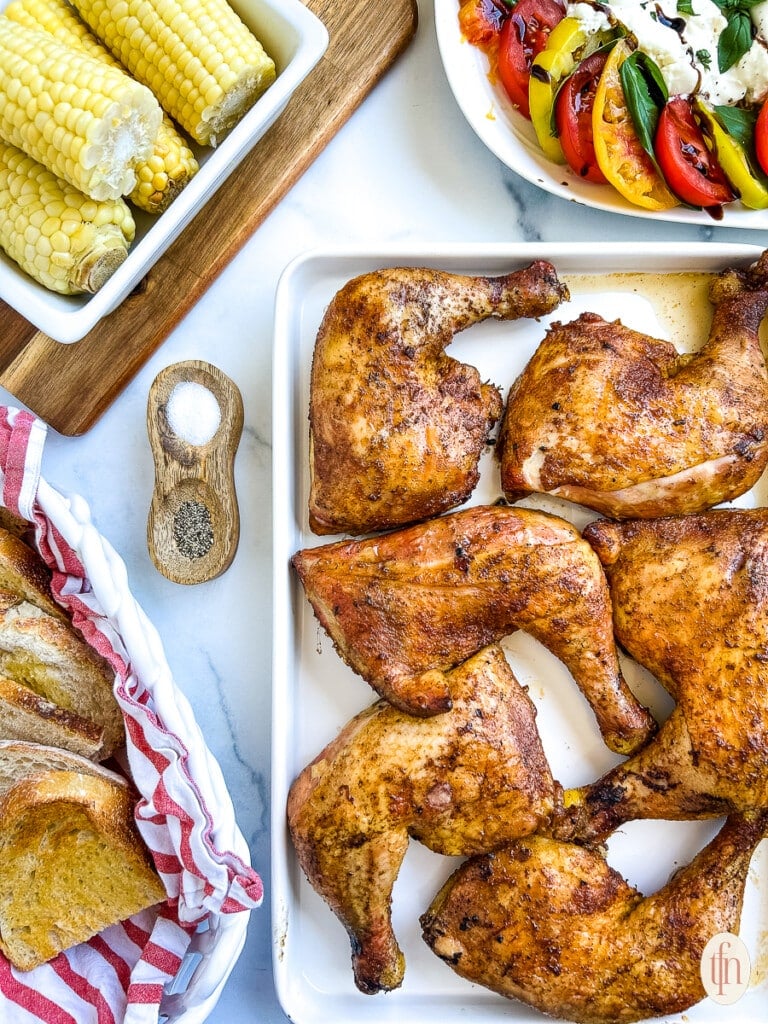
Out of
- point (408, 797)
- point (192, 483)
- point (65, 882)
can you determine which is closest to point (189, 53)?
point (192, 483)

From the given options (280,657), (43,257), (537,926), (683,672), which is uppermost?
(43,257)

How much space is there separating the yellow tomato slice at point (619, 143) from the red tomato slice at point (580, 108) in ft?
0.10

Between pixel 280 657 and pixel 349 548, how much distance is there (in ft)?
1.01

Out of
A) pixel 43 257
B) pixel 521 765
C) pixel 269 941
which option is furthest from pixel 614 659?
pixel 43 257

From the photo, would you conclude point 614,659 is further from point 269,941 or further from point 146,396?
point 146,396

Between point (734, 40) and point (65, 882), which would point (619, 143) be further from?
point (65, 882)

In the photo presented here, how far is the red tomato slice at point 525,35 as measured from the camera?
7.19ft

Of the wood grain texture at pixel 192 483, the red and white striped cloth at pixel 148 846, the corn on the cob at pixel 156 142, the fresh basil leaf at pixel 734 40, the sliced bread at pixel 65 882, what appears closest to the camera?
the red and white striped cloth at pixel 148 846

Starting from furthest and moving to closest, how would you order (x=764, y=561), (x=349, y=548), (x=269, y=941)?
(x=269, y=941) → (x=349, y=548) → (x=764, y=561)

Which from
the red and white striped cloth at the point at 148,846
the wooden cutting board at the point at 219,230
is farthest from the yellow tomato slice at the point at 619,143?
the red and white striped cloth at the point at 148,846

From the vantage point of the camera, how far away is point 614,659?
82.0 inches

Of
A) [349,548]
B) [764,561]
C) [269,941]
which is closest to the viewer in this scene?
[764,561]

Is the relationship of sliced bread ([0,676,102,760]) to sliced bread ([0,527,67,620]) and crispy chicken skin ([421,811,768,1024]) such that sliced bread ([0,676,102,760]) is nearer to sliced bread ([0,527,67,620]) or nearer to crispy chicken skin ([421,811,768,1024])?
sliced bread ([0,527,67,620])

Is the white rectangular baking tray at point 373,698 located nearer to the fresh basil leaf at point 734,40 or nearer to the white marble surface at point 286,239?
the white marble surface at point 286,239
